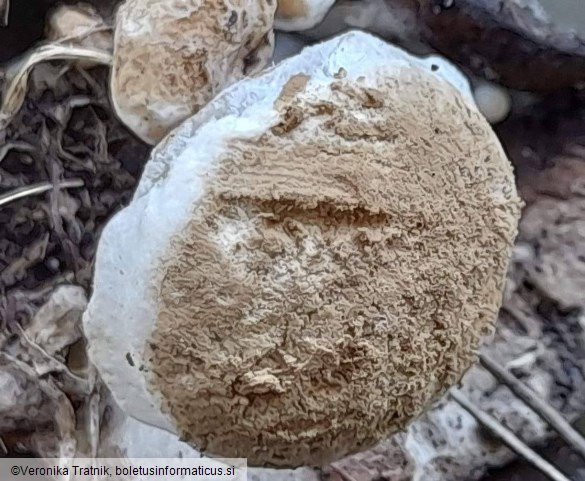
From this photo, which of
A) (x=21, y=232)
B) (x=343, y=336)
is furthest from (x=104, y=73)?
(x=343, y=336)

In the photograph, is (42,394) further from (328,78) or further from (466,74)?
(466,74)

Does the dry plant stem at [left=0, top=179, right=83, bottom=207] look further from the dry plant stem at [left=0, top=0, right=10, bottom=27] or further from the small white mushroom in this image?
the small white mushroom

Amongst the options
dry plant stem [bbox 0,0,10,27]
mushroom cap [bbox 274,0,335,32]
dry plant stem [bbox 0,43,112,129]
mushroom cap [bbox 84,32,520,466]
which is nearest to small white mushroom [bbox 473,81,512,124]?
Answer: mushroom cap [bbox 274,0,335,32]

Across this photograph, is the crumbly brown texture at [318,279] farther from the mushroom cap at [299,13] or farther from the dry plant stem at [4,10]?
the dry plant stem at [4,10]

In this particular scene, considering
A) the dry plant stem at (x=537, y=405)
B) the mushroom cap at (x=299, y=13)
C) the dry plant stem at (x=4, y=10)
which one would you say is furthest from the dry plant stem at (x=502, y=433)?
the dry plant stem at (x=4, y=10)

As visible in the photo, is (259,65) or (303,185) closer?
(303,185)

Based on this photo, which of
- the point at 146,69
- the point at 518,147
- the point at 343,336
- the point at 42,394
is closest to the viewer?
the point at 343,336
